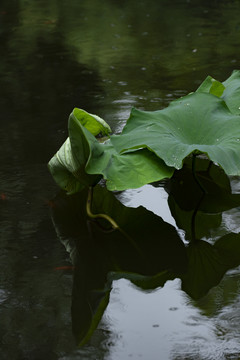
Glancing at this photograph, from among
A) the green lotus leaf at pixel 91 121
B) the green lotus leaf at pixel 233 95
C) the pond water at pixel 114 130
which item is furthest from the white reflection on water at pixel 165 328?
the green lotus leaf at pixel 233 95

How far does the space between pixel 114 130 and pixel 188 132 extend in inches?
40.1

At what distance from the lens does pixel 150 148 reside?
2.23 meters

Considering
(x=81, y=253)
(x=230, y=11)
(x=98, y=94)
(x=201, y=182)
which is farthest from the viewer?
(x=230, y=11)

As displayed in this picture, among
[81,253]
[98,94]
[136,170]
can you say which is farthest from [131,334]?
[98,94]

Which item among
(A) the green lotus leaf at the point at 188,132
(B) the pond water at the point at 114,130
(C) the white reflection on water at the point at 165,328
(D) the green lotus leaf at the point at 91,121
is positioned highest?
(A) the green lotus leaf at the point at 188,132

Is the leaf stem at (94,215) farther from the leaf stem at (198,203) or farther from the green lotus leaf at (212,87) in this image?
the green lotus leaf at (212,87)

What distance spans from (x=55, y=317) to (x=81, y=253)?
0.38 metres

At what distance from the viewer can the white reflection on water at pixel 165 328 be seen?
1.66 m

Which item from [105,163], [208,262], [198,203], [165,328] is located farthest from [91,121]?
[165,328]

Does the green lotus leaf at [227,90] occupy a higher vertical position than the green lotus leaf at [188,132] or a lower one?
lower

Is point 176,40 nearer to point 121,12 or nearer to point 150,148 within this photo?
point 121,12

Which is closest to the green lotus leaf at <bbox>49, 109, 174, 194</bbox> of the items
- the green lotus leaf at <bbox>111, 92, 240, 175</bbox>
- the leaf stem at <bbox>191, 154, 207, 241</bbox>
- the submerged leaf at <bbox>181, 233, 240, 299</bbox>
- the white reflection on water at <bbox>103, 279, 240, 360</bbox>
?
the green lotus leaf at <bbox>111, 92, 240, 175</bbox>

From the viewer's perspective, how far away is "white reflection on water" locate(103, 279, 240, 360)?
1662 millimetres

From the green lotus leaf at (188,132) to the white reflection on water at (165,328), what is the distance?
1.59 ft
